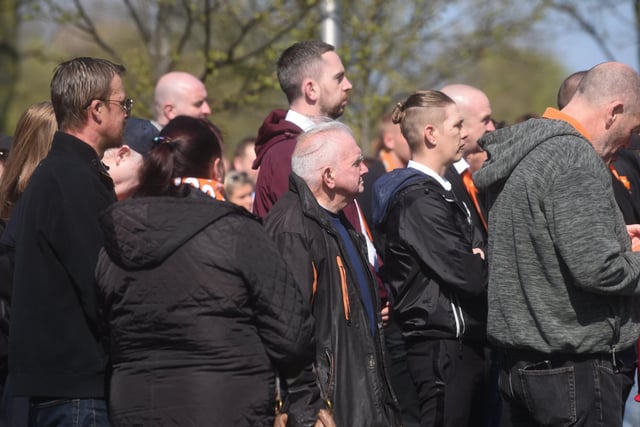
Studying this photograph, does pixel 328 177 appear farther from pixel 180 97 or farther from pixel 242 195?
pixel 242 195

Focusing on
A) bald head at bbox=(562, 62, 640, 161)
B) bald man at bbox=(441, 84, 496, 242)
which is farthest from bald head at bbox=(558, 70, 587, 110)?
bald head at bbox=(562, 62, 640, 161)

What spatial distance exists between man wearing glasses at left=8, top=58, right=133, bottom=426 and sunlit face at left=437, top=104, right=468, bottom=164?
7.18ft

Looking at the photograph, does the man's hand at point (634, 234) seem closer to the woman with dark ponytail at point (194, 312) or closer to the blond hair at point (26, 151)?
the woman with dark ponytail at point (194, 312)

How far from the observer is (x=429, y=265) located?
205 inches

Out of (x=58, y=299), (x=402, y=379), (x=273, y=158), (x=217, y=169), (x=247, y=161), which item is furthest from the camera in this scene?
(x=247, y=161)

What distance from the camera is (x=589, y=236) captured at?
4270 millimetres

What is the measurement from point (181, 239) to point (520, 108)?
1024 inches

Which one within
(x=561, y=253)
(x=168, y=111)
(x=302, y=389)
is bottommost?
(x=302, y=389)

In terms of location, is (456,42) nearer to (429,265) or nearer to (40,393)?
(429,265)

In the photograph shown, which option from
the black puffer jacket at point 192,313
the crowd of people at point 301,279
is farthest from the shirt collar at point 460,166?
the black puffer jacket at point 192,313

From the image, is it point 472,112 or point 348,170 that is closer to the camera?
point 348,170

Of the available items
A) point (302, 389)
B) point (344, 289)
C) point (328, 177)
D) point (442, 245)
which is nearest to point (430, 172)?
point (442, 245)

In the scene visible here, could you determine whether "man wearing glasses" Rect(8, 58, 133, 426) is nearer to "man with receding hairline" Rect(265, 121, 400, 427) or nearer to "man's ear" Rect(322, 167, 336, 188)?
"man with receding hairline" Rect(265, 121, 400, 427)

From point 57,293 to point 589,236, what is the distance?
2.15 metres
